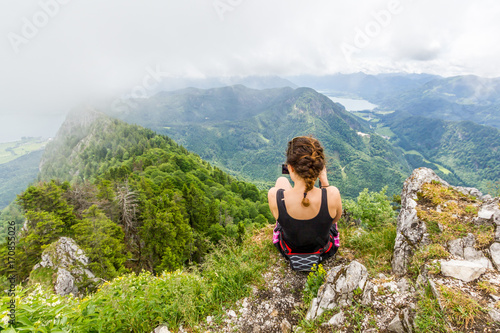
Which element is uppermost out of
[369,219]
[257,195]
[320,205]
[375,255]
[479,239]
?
[320,205]

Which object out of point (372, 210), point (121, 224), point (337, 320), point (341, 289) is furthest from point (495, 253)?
point (121, 224)

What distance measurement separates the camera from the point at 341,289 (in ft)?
13.6

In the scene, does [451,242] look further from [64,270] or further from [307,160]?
[64,270]

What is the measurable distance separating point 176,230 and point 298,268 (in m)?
24.6

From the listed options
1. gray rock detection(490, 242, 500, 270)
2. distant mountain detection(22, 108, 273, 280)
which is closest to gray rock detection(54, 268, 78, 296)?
distant mountain detection(22, 108, 273, 280)

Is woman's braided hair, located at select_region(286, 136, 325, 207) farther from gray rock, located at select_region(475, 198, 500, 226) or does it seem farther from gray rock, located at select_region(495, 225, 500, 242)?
gray rock, located at select_region(475, 198, 500, 226)

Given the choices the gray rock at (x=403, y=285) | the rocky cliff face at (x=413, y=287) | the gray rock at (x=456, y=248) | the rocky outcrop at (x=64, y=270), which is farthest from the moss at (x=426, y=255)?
the rocky outcrop at (x=64, y=270)

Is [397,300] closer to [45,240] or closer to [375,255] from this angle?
[375,255]

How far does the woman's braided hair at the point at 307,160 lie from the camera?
13.4 feet

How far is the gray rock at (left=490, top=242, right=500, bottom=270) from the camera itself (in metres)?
3.86

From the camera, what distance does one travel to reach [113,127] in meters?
132

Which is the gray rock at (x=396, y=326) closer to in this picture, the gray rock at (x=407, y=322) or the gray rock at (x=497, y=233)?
the gray rock at (x=407, y=322)

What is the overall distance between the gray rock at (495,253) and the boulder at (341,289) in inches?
85.9

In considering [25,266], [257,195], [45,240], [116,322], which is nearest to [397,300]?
[116,322]
